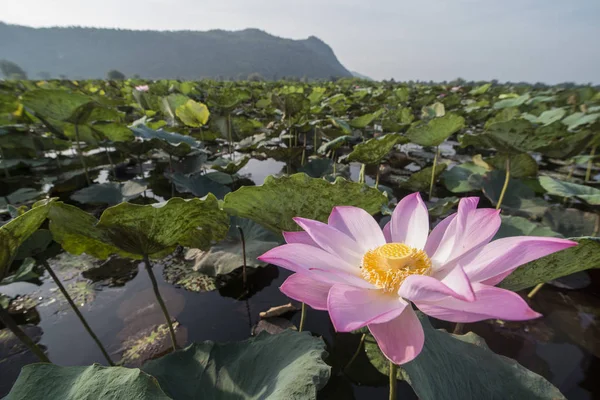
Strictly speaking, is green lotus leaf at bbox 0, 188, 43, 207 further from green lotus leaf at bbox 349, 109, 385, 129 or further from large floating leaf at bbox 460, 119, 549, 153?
large floating leaf at bbox 460, 119, 549, 153

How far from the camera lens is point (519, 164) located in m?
2.55

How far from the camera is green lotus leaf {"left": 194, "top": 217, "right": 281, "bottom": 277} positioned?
A: 5.67ft

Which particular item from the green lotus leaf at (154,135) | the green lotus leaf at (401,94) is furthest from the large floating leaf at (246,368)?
the green lotus leaf at (401,94)

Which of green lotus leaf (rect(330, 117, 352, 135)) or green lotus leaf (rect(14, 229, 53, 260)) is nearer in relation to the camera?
green lotus leaf (rect(14, 229, 53, 260))

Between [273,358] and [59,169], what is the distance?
4033 mm

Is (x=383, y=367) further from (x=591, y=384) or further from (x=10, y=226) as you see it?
(x=10, y=226)

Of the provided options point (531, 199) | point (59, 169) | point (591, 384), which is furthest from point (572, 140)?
point (59, 169)

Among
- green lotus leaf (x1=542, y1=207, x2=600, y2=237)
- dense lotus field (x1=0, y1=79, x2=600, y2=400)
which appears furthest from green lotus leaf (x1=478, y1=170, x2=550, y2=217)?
green lotus leaf (x1=542, y1=207, x2=600, y2=237)

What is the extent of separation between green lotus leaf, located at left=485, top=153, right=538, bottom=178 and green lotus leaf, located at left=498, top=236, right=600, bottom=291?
73.1 inches

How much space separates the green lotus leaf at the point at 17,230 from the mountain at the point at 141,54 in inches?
5441

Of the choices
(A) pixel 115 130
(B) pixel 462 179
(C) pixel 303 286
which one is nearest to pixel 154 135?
(A) pixel 115 130

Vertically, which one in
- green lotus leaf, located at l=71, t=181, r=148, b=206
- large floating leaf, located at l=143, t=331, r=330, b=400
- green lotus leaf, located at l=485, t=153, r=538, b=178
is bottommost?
green lotus leaf, located at l=71, t=181, r=148, b=206

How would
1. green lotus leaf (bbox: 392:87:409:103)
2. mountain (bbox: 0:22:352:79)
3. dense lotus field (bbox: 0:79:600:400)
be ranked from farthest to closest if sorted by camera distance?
mountain (bbox: 0:22:352:79), green lotus leaf (bbox: 392:87:409:103), dense lotus field (bbox: 0:79:600:400)

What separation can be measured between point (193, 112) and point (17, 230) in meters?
2.67
